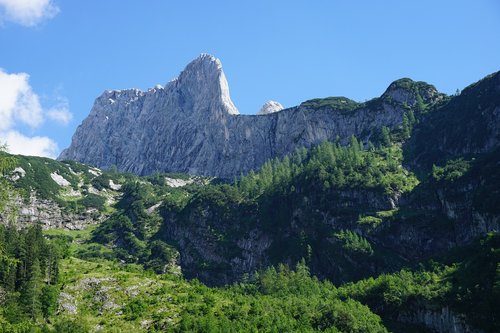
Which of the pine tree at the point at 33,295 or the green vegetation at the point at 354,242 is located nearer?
the pine tree at the point at 33,295

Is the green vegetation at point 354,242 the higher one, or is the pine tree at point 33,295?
the green vegetation at point 354,242

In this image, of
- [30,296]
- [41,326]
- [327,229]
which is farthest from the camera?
[327,229]

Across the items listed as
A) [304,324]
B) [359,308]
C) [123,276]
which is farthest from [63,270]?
[359,308]

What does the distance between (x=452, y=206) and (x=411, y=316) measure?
64.9 m

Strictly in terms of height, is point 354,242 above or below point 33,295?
above

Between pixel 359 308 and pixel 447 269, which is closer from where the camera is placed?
pixel 359 308

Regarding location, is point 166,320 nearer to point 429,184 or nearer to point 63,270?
point 63,270

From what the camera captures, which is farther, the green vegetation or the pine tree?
the green vegetation

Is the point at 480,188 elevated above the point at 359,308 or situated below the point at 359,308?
above

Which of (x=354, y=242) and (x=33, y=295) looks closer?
(x=33, y=295)

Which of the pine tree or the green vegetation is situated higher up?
the green vegetation

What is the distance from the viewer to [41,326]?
312ft

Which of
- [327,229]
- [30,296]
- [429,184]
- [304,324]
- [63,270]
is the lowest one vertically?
[304,324]

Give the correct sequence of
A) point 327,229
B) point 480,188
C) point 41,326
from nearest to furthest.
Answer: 1. point 41,326
2. point 480,188
3. point 327,229
